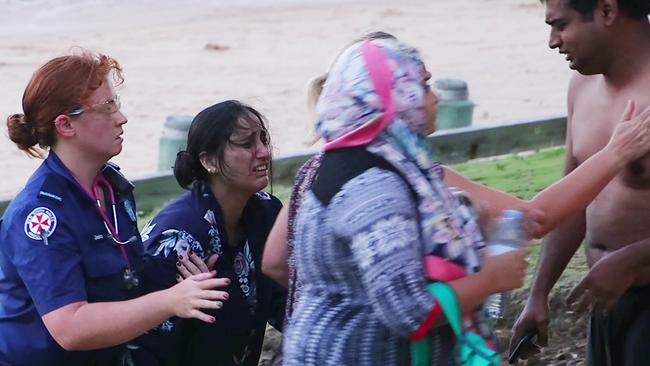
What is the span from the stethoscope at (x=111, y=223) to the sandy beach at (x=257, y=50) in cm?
727

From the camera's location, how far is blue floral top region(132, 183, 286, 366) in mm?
4297

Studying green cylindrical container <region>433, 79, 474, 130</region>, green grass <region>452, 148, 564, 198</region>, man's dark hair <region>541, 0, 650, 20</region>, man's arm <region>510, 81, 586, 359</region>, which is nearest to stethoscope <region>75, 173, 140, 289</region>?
man's arm <region>510, 81, 586, 359</region>

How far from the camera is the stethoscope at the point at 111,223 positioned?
3.95 meters

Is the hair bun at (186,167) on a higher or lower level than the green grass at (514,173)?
higher

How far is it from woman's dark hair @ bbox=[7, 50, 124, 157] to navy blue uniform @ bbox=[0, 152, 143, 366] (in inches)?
3.9

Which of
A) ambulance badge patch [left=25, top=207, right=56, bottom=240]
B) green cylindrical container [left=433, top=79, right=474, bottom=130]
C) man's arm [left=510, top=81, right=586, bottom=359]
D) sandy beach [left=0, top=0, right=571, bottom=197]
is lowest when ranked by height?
sandy beach [left=0, top=0, right=571, bottom=197]

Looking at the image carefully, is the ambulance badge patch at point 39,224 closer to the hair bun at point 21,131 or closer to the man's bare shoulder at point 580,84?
the hair bun at point 21,131

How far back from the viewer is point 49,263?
3723 millimetres

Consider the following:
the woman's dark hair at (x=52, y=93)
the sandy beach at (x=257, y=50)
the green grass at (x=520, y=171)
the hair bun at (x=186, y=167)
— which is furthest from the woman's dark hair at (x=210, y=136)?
the sandy beach at (x=257, y=50)

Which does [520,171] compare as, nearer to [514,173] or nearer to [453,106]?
[514,173]

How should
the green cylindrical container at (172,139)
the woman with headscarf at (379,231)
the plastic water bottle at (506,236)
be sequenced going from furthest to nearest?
the green cylindrical container at (172,139), the plastic water bottle at (506,236), the woman with headscarf at (379,231)

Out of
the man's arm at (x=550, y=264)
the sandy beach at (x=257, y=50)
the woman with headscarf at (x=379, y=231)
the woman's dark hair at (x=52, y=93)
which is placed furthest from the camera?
the sandy beach at (x=257, y=50)

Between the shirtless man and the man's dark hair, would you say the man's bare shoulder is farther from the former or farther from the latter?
the man's dark hair

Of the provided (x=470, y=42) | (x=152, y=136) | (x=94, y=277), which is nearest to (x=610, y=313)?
(x=94, y=277)
